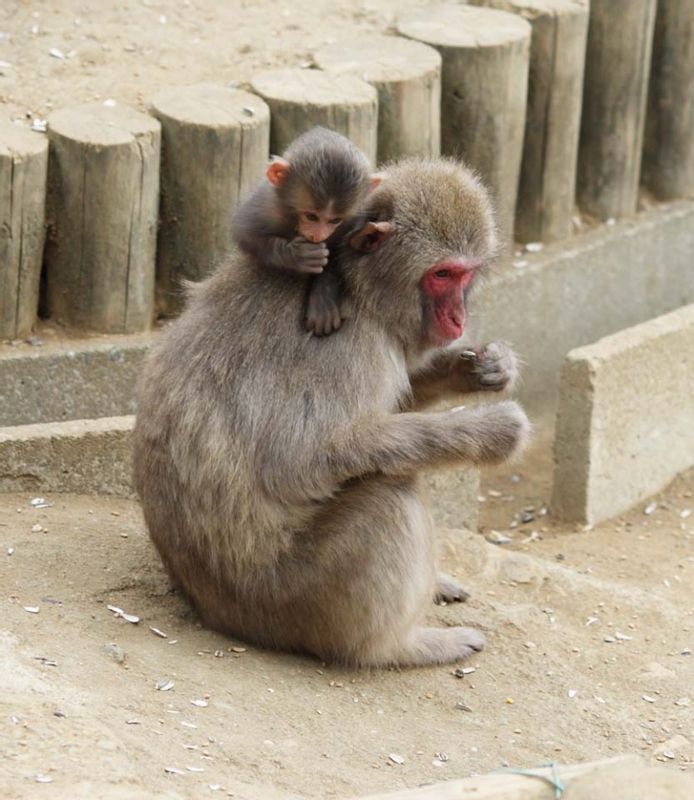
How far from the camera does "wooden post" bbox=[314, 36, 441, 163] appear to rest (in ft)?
25.2

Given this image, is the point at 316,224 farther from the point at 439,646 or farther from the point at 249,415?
the point at 439,646

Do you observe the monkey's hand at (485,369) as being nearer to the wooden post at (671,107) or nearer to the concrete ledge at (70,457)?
the concrete ledge at (70,457)

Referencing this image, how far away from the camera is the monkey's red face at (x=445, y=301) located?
17.2 feet

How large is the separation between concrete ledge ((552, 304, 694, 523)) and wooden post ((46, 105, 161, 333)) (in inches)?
81.9

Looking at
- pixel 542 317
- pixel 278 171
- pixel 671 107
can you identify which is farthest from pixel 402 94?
pixel 278 171

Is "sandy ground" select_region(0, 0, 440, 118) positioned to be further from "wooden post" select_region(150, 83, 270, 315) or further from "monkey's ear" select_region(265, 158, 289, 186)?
"monkey's ear" select_region(265, 158, 289, 186)

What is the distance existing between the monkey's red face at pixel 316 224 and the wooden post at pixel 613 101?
4.25m

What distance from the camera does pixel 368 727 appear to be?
505 centimetres

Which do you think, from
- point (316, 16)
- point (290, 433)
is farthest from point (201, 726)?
point (316, 16)

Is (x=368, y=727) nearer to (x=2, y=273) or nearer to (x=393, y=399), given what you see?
(x=393, y=399)

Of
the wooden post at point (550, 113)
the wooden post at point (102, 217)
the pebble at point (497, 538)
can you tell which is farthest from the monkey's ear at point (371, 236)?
the wooden post at point (550, 113)

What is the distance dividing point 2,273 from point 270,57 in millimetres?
2230

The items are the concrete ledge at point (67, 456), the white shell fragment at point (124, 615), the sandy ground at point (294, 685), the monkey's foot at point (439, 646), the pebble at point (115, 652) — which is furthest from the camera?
the concrete ledge at point (67, 456)

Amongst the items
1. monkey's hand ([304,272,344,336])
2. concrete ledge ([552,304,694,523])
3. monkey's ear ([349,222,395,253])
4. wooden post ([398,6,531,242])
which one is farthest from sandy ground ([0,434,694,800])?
wooden post ([398,6,531,242])
